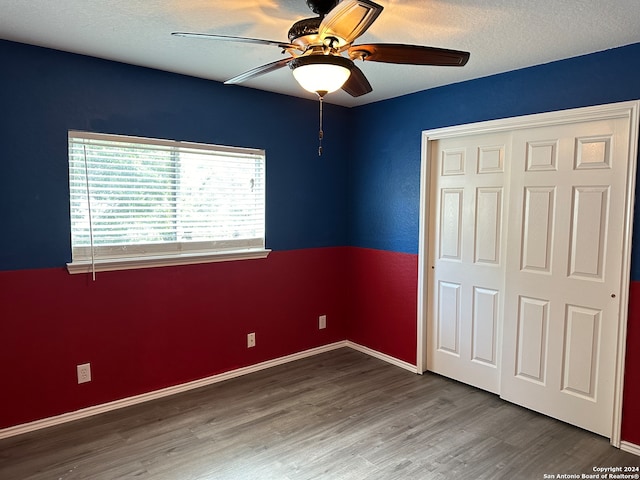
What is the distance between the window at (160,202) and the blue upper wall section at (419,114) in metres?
1.04

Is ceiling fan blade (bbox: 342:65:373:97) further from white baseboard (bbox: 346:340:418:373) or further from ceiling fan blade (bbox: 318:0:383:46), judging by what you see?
white baseboard (bbox: 346:340:418:373)

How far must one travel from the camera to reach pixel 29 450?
252 cm

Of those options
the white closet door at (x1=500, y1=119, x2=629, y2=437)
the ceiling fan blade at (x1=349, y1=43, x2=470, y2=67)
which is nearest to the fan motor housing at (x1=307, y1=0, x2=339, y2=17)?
the ceiling fan blade at (x1=349, y1=43, x2=470, y2=67)

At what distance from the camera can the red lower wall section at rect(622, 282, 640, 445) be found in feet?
8.21

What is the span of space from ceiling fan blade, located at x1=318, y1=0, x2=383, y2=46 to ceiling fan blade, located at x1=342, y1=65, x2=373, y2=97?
0.26 metres

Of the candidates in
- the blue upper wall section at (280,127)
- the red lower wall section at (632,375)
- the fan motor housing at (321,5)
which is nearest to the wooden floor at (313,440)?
the red lower wall section at (632,375)

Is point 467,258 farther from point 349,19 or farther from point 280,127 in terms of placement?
point 349,19

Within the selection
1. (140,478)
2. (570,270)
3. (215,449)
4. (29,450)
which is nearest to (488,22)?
(570,270)

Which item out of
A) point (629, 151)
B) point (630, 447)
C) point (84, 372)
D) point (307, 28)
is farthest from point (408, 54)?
point (84, 372)

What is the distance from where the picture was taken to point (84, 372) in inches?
114

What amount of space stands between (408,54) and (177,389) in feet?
9.33

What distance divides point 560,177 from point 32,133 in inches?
131

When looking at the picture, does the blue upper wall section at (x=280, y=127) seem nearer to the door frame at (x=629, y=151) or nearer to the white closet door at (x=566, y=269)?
the door frame at (x=629, y=151)

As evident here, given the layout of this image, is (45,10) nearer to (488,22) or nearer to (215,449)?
(488,22)
